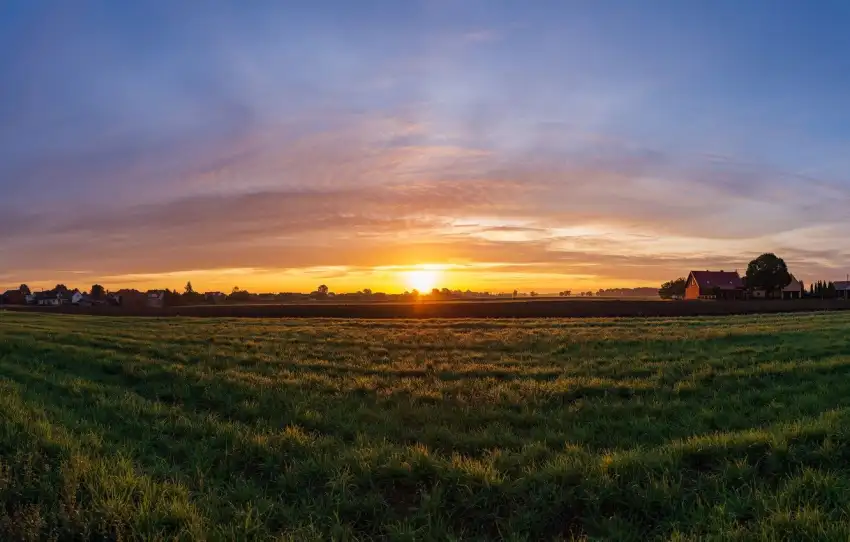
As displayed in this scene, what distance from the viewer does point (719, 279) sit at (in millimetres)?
110750

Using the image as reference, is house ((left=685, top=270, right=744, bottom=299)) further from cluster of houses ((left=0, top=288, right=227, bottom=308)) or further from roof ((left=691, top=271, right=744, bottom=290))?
cluster of houses ((left=0, top=288, right=227, bottom=308))

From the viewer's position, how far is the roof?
10894cm

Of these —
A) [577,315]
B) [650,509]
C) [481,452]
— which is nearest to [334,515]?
[481,452]

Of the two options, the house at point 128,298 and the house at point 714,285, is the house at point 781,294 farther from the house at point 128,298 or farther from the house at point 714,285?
the house at point 128,298

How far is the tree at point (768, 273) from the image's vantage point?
9262 centimetres

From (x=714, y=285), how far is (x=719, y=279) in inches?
138

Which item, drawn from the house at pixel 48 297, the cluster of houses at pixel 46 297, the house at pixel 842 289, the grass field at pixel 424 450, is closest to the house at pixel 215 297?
the cluster of houses at pixel 46 297

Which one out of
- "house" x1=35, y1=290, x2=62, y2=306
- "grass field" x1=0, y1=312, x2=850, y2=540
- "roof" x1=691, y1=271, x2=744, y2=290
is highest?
"roof" x1=691, y1=271, x2=744, y2=290

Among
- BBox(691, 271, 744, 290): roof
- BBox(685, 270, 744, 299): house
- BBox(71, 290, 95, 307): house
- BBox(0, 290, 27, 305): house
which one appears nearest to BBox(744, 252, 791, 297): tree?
BBox(685, 270, 744, 299): house

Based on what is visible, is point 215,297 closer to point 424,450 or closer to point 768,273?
point 768,273

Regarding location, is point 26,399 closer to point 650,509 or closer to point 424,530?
point 424,530

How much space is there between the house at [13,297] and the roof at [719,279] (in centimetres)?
18357

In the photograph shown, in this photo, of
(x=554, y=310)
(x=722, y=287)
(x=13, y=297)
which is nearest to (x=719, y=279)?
(x=722, y=287)

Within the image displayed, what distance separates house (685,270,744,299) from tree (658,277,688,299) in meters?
12.5
